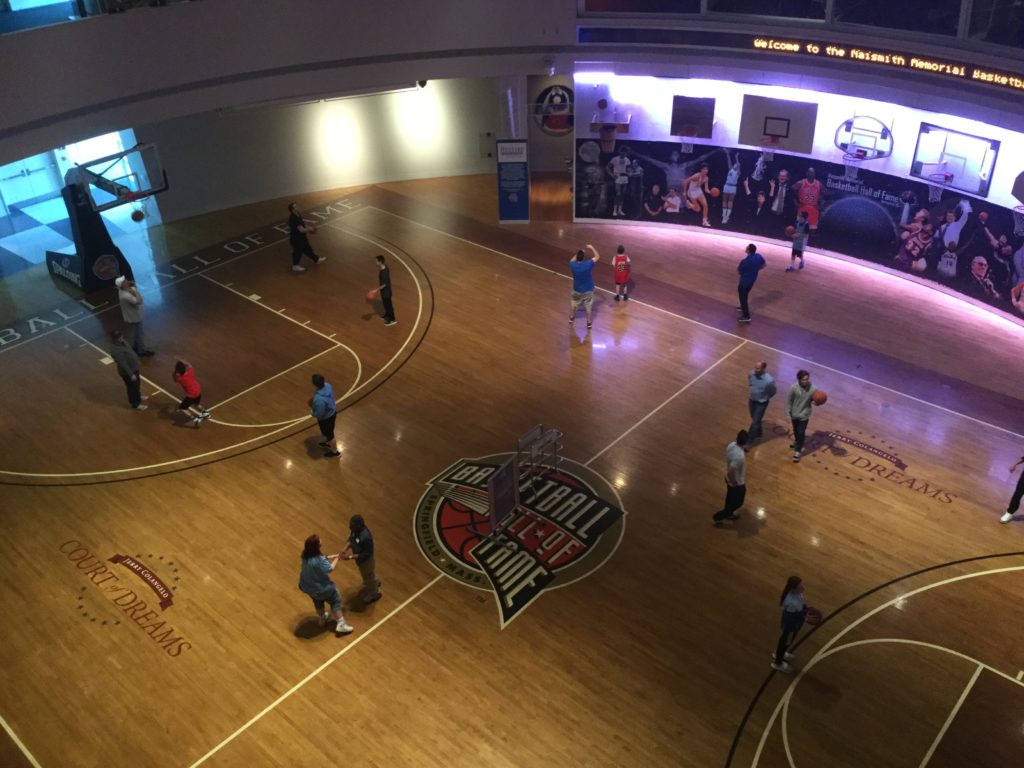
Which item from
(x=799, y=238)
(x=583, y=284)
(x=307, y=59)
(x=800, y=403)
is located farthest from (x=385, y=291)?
(x=799, y=238)

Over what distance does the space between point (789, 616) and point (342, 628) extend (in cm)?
607

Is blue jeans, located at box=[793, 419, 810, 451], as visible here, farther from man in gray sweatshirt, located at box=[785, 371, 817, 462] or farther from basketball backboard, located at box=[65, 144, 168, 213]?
basketball backboard, located at box=[65, 144, 168, 213]

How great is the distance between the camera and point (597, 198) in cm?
2445

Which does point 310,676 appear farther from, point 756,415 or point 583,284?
point 583,284

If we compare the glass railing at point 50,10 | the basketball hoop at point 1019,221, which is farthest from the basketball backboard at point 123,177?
the basketball hoop at point 1019,221

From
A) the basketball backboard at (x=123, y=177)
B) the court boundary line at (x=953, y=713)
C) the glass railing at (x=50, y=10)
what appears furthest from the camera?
the basketball backboard at (x=123, y=177)

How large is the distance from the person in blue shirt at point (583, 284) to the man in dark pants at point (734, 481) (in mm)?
5743

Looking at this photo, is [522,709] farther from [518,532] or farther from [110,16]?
[110,16]

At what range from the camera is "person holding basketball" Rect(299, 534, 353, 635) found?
39.3 ft

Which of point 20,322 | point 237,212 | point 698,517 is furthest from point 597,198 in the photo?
point 20,322

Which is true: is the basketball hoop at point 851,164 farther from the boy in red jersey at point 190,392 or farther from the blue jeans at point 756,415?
the boy in red jersey at point 190,392

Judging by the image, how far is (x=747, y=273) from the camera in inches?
744

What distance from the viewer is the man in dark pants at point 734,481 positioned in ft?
44.7

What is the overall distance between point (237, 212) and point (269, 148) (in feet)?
6.86
